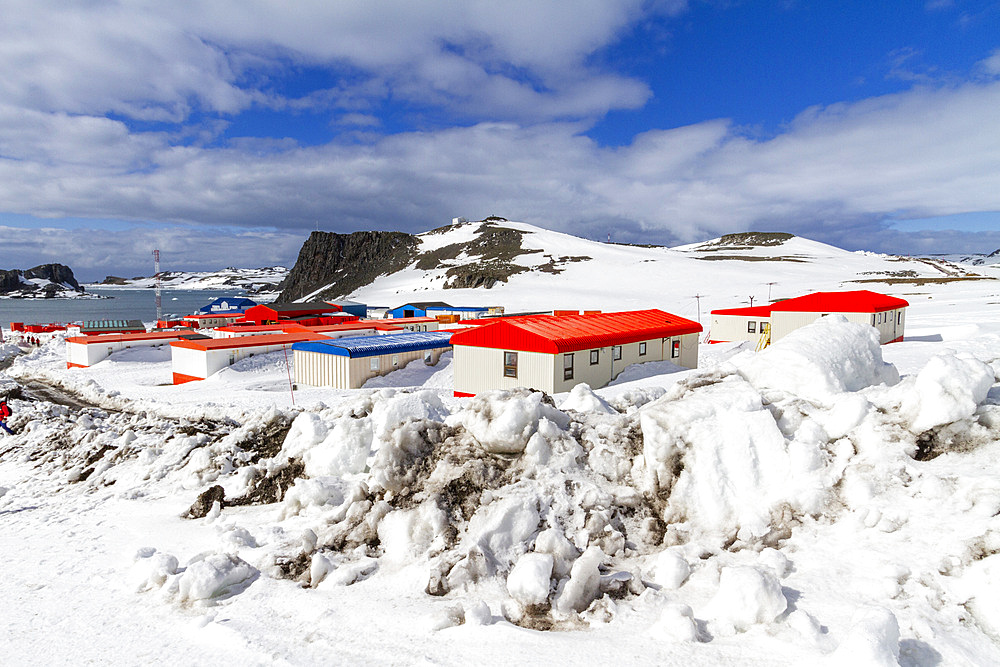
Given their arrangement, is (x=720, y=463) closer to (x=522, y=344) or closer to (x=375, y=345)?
(x=522, y=344)

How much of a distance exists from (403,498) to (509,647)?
3.38 meters

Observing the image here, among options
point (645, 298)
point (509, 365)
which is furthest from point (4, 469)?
point (645, 298)

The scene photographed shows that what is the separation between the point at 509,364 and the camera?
81.5ft

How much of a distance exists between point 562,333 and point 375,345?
1237 cm

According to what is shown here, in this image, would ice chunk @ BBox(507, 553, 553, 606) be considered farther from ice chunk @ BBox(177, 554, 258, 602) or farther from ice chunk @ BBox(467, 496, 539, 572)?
ice chunk @ BBox(177, 554, 258, 602)

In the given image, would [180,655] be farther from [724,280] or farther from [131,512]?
[724,280]

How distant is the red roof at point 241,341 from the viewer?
3547 centimetres

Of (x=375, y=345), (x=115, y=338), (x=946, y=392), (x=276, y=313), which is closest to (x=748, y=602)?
(x=946, y=392)

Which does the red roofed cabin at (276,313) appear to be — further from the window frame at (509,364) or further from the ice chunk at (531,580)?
the ice chunk at (531,580)

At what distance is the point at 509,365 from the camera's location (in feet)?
81.5

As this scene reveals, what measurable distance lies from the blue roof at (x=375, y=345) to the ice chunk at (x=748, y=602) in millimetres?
26162

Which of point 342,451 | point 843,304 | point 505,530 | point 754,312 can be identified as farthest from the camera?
point 754,312

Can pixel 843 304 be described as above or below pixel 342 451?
above

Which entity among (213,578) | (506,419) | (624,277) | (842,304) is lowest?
(213,578)
